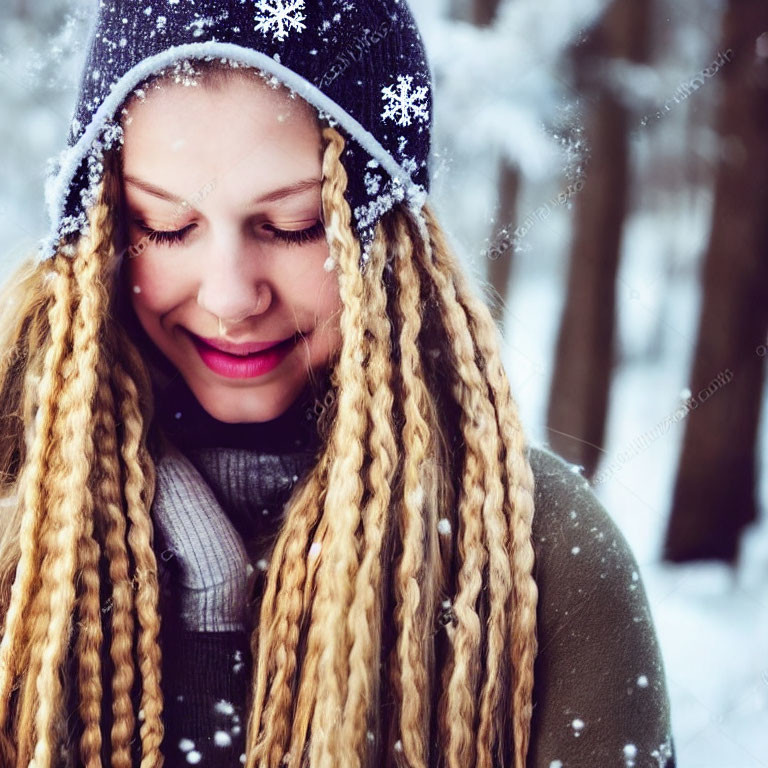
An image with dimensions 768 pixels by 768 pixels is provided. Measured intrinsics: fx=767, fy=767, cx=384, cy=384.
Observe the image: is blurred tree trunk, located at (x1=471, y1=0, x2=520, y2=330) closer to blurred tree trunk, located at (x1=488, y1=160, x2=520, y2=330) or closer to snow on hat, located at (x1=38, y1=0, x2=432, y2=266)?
blurred tree trunk, located at (x1=488, y1=160, x2=520, y2=330)

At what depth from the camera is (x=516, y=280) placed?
1.31m

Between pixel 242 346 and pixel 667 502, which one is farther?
pixel 667 502

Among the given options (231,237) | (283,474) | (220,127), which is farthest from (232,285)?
(283,474)

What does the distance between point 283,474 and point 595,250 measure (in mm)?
666

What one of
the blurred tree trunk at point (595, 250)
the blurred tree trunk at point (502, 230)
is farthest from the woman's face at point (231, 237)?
the blurred tree trunk at point (595, 250)

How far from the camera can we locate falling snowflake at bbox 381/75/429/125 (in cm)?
94

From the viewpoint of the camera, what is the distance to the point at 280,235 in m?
0.95

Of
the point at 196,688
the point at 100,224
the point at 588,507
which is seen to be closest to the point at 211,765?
the point at 196,688

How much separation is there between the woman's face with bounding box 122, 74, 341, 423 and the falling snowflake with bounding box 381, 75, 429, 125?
10cm

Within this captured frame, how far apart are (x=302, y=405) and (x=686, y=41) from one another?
866mm

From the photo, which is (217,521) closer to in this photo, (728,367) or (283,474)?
(283,474)

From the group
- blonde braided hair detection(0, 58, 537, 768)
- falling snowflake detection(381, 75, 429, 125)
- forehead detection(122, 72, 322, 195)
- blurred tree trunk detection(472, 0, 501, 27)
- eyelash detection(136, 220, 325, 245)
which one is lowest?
blonde braided hair detection(0, 58, 537, 768)

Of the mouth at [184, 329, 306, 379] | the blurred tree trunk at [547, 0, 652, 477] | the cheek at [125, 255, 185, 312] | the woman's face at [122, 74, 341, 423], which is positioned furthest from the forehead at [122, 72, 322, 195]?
the blurred tree trunk at [547, 0, 652, 477]

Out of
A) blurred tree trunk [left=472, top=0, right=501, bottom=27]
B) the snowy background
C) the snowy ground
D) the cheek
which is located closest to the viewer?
the cheek
